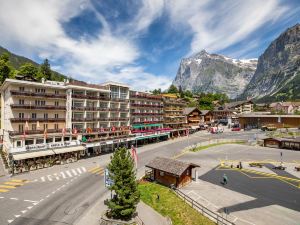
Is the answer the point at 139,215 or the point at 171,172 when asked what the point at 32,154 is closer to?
the point at 171,172

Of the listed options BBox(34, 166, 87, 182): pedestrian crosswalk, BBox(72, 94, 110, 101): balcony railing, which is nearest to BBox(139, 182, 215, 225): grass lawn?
BBox(34, 166, 87, 182): pedestrian crosswalk

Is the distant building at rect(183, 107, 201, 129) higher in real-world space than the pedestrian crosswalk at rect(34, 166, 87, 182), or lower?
higher

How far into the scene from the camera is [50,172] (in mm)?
42219

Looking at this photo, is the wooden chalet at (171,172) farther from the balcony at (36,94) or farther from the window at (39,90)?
the window at (39,90)

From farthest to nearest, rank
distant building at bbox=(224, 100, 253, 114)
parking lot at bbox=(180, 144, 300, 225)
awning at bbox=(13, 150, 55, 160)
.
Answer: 1. distant building at bbox=(224, 100, 253, 114)
2. awning at bbox=(13, 150, 55, 160)
3. parking lot at bbox=(180, 144, 300, 225)

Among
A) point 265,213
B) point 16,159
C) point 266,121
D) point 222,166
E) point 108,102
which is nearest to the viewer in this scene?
point 265,213

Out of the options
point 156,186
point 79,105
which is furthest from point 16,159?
point 156,186

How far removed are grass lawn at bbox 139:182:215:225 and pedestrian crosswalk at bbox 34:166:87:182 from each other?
551 inches

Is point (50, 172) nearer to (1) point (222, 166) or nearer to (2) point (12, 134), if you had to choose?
(2) point (12, 134)

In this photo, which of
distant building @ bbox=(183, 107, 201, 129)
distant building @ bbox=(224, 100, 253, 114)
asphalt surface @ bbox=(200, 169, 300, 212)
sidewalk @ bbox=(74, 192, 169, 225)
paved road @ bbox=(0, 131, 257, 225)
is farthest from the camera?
distant building @ bbox=(224, 100, 253, 114)

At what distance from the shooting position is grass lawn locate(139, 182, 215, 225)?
25.0m

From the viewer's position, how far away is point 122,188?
24.3 m

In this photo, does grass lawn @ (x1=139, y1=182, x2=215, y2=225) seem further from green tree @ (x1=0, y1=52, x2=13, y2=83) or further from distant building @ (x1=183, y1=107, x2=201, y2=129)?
distant building @ (x1=183, y1=107, x2=201, y2=129)

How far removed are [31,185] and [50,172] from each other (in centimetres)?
726
